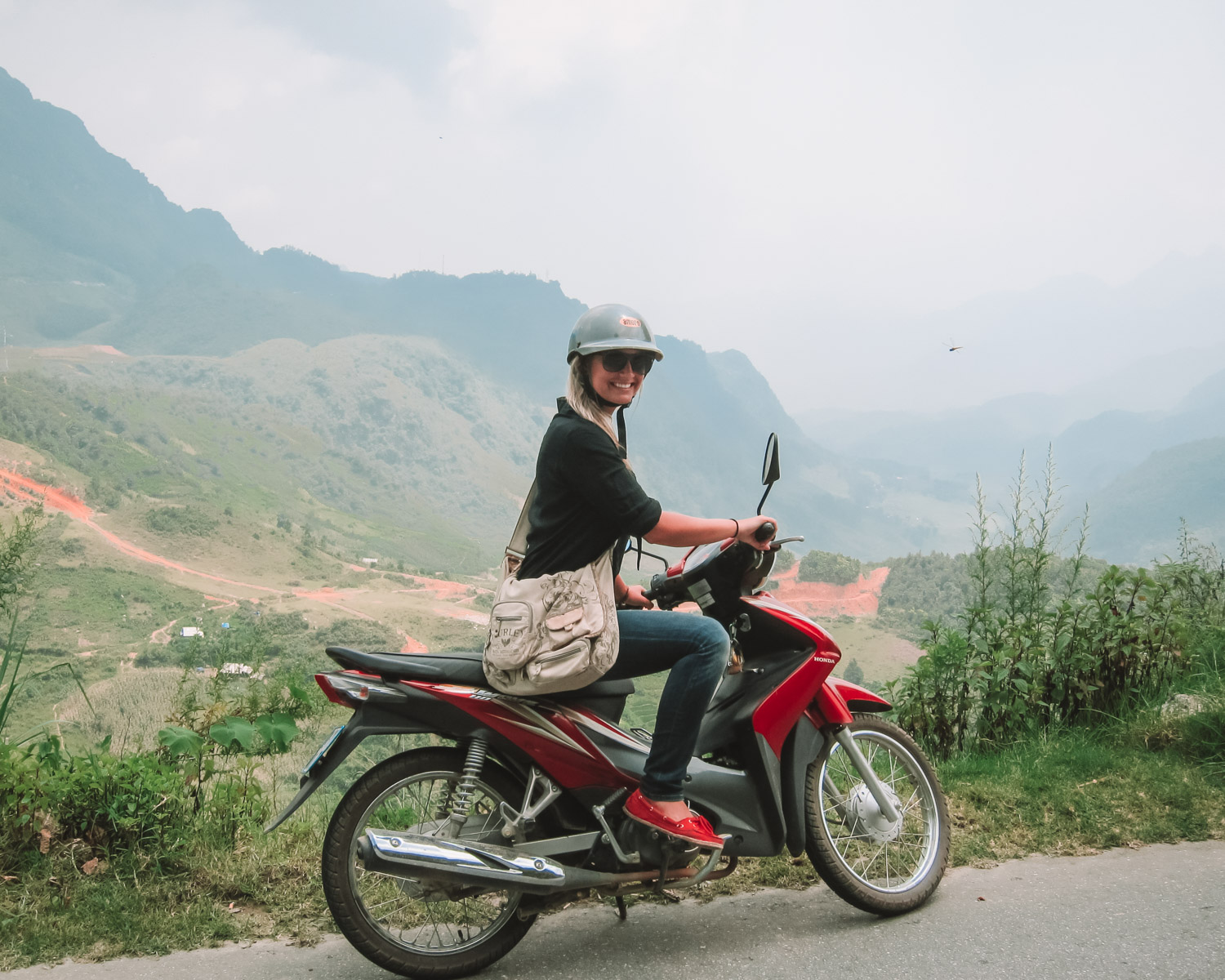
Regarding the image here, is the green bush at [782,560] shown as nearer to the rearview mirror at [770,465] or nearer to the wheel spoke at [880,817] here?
the rearview mirror at [770,465]

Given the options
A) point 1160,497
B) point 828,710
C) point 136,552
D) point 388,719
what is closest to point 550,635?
point 388,719

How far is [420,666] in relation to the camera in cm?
270

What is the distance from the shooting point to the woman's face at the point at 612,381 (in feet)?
9.11

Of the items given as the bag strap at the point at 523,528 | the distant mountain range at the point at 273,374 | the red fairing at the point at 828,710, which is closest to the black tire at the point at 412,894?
the bag strap at the point at 523,528

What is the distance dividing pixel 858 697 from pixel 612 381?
1.52 metres

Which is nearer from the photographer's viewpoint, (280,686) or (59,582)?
(280,686)

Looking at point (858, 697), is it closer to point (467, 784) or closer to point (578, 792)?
point (578, 792)

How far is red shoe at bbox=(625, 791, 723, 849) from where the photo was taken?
2701mm

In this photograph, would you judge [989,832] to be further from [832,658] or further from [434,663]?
[434,663]

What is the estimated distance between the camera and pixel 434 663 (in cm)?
272

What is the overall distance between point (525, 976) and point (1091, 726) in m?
3.71

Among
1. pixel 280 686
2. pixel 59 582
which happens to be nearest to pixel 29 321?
pixel 59 582

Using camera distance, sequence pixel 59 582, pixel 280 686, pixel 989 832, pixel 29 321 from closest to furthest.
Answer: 1. pixel 989 832
2. pixel 280 686
3. pixel 59 582
4. pixel 29 321

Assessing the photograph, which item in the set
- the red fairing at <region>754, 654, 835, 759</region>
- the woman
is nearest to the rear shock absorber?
the woman
